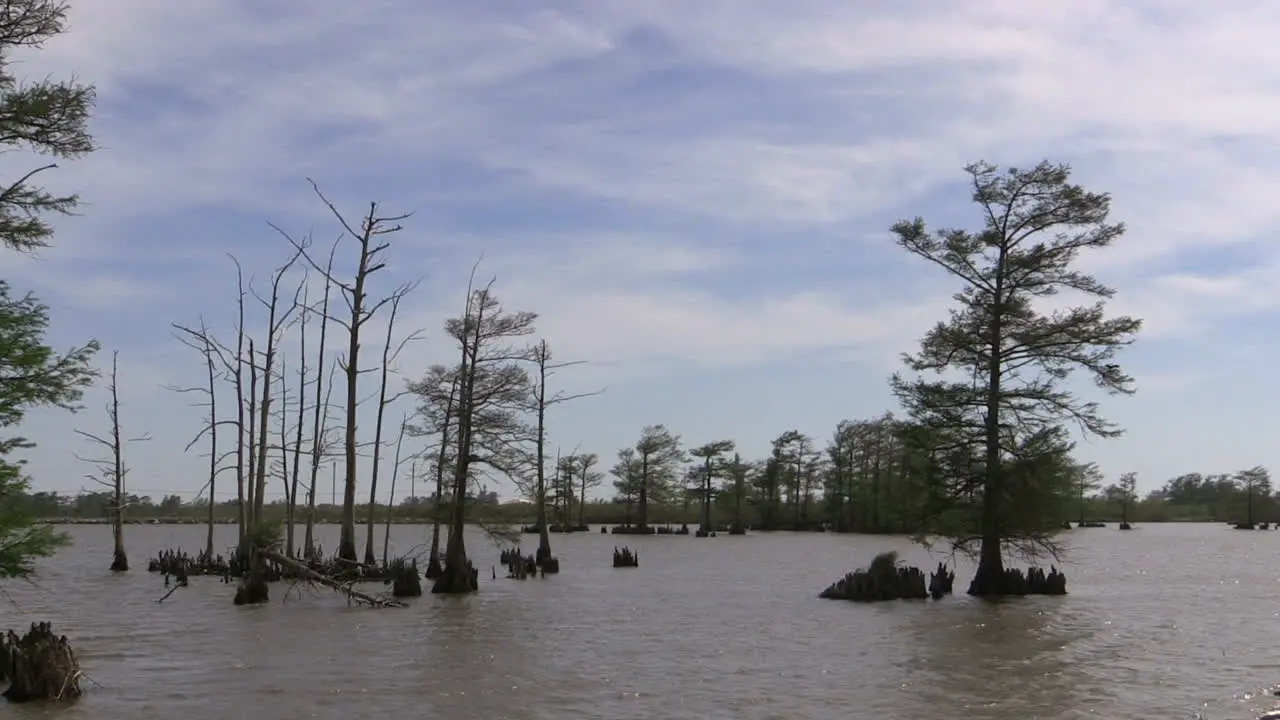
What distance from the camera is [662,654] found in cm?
1614

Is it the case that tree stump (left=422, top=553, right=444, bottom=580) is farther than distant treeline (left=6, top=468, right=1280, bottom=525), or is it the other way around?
distant treeline (left=6, top=468, right=1280, bottom=525)

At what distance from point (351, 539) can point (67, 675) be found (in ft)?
52.4

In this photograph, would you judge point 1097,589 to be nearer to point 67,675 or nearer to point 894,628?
point 894,628

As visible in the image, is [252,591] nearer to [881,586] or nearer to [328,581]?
[328,581]

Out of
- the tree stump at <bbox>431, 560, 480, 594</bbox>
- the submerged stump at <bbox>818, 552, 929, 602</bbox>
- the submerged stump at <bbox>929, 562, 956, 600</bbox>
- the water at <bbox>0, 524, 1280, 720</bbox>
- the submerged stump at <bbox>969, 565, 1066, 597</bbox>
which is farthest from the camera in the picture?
the tree stump at <bbox>431, 560, 480, 594</bbox>

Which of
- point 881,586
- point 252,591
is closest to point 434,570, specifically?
point 252,591

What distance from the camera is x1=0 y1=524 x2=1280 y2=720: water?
1198cm

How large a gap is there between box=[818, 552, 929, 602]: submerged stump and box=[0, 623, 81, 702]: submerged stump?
1712cm

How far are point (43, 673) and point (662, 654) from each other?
830 cm

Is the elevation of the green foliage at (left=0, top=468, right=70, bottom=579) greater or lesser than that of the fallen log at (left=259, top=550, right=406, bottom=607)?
greater

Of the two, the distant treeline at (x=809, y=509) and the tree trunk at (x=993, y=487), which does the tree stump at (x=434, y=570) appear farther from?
the distant treeline at (x=809, y=509)

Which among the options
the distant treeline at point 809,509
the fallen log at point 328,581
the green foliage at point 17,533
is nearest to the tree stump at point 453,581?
the fallen log at point 328,581

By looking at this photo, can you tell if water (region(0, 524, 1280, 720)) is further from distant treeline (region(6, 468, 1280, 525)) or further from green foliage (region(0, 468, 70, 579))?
distant treeline (region(6, 468, 1280, 525))

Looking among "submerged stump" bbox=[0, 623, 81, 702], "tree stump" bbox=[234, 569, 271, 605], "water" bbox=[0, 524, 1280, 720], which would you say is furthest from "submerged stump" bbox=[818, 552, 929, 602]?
"submerged stump" bbox=[0, 623, 81, 702]
